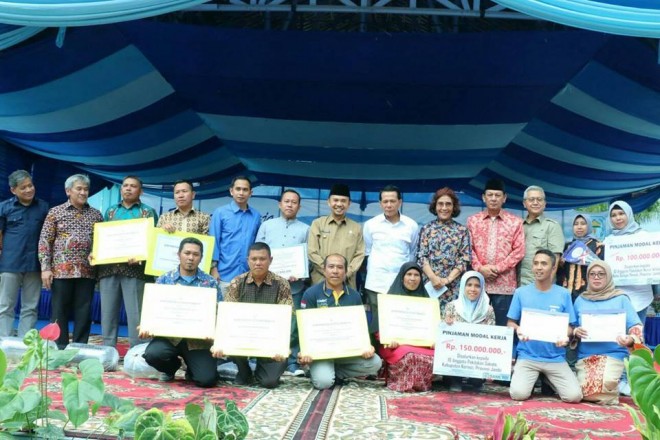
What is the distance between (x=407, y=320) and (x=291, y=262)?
3.10 feet

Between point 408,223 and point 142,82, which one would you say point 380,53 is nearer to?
point 408,223

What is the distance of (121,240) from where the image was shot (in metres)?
4.59

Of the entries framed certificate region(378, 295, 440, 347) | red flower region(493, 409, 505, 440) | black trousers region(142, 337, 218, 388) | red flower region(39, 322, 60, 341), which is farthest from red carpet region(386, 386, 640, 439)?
red flower region(493, 409, 505, 440)

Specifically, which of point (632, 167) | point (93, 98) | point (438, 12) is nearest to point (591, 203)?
point (632, 167)

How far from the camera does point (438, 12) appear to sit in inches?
213

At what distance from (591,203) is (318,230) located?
626cm

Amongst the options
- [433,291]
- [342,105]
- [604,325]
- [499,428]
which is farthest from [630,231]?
[499,428]

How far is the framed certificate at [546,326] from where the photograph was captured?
13.5 ft

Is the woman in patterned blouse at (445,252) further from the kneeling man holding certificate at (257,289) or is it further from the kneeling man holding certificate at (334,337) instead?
the kneeling man holding certificate at (257,289)

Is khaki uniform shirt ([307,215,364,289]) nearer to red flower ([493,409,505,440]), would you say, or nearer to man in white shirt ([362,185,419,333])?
man in white shirt ([362,185,419,333])

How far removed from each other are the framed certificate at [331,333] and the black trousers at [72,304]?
1.68m

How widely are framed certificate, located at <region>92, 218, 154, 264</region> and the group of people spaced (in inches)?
3.4

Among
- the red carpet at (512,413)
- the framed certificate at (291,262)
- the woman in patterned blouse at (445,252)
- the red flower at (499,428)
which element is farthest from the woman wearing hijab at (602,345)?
the red flower at (499,428)

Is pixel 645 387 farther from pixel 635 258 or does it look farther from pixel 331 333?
pixel 635 258
